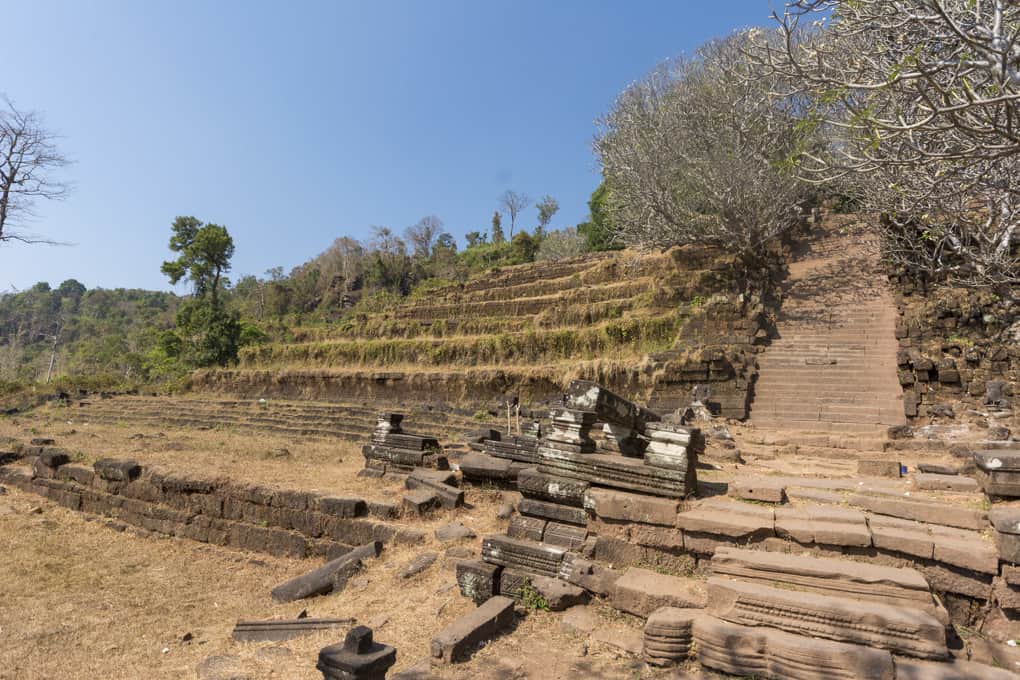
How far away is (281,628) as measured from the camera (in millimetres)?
4293

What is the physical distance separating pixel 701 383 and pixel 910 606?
31.7 ft

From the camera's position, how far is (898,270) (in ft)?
46.8

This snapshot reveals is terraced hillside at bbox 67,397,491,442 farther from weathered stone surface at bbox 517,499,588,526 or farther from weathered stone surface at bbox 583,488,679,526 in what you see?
weathered stone surface at bbox 583,488,679,526

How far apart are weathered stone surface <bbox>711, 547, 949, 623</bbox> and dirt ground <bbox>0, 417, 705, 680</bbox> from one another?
0.86 m

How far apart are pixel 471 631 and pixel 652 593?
1211 millimetres

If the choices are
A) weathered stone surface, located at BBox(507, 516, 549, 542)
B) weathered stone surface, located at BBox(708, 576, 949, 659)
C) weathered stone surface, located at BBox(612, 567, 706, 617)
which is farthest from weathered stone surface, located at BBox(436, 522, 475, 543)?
weathered stone surface, located at BBox(708, 576, 949, 659)

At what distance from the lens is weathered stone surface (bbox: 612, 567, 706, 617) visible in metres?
3.41

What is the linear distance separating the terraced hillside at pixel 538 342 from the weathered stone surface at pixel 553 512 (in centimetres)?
823

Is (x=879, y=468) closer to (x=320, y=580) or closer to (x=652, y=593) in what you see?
(x=652, y=593)

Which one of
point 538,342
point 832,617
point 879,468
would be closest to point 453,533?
point 832,617

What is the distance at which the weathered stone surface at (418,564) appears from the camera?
16.1ft

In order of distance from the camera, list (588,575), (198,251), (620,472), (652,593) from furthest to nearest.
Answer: (198,251)
(620,472)
(588,575)
(652,593)

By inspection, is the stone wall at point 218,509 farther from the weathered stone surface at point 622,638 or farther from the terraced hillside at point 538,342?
the terraced hillside at point 538,342

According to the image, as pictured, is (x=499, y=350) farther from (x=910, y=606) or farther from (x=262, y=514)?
(x=910, y=606)
